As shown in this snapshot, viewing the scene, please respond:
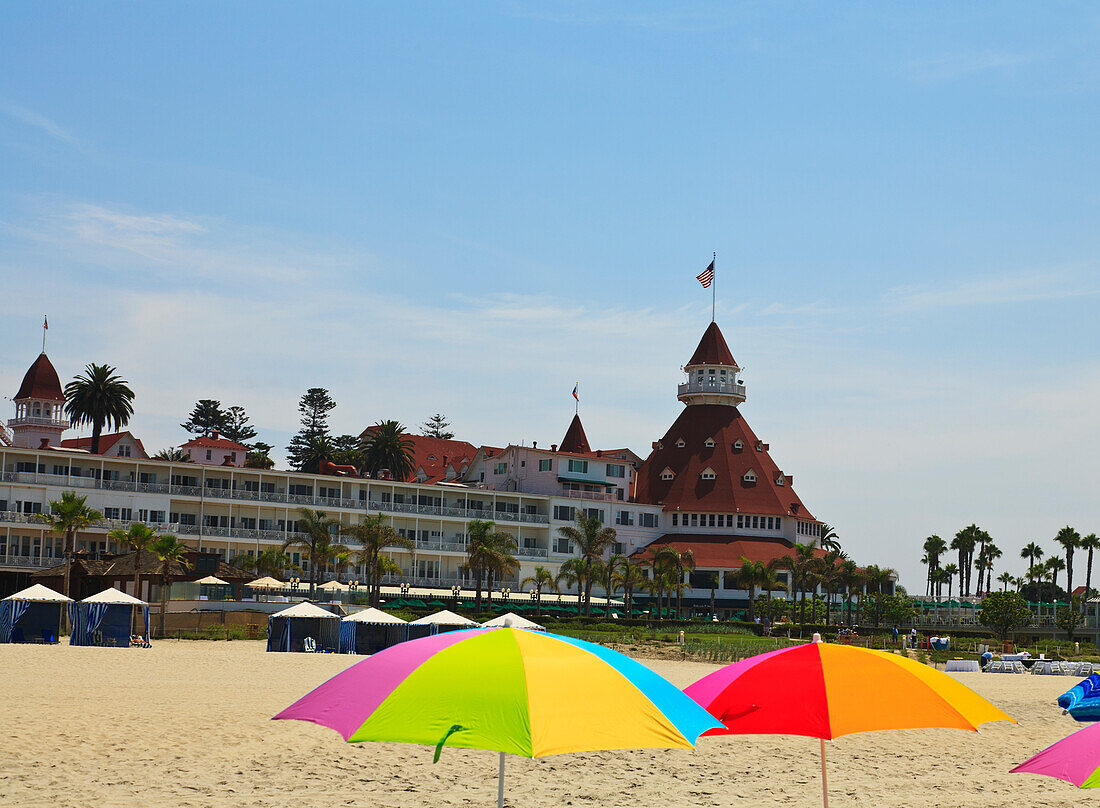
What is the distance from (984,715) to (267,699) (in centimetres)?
1858

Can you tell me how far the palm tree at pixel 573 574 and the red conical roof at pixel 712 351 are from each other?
2570 cm

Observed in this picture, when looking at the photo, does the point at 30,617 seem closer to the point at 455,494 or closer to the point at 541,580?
the point at 541,580

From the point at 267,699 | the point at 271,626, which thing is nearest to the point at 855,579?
the point at 271,626

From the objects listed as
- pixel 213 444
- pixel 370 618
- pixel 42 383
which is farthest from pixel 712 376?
pixel 370 618

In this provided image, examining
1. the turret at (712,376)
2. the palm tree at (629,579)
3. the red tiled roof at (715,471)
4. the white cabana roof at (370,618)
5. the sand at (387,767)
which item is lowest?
the sand at (387,767)

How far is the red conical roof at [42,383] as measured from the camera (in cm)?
8894

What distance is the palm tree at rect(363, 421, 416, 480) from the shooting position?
98.9 m

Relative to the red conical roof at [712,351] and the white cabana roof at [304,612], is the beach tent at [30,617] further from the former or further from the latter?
the red conical roof at [712,351]

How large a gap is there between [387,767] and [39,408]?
81.0m

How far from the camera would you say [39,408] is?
89188 mm

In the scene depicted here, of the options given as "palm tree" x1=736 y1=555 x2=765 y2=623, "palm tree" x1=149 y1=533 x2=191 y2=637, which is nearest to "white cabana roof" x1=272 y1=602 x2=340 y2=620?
"palm tree" x1=149 y1=533 x2=191 y2=637

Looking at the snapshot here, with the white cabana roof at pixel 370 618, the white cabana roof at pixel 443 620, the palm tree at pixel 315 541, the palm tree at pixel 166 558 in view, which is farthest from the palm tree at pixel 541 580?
the white cabana roof at pixel 443 620

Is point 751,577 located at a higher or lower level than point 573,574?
higher

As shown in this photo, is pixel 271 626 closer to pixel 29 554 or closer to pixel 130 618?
pixel 130 618
